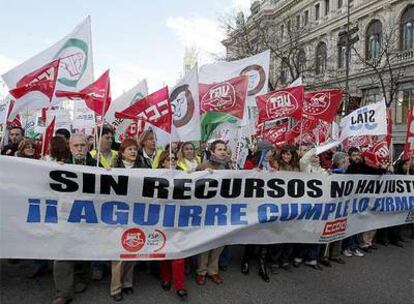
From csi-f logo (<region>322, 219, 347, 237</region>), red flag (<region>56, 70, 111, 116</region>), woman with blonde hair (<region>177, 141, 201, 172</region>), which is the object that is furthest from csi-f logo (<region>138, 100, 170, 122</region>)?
csi-f logo (<region>322, 219, 347, 237</region>)

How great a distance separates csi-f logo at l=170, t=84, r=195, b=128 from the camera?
5254 mm

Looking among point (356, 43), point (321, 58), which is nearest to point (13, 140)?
point (356, 43)

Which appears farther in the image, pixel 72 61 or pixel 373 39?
pixel 373 39

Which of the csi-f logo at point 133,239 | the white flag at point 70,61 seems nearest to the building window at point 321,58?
the white flag at point 70,61

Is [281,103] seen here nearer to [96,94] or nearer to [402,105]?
[96,94]

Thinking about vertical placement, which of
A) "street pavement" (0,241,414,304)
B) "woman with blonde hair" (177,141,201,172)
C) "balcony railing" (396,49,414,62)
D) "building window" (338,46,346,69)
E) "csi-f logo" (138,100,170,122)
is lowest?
"street pavement" (0,241,414,304)

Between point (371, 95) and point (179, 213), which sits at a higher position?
point (371, 95)

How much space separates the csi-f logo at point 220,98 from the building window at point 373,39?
102 ft

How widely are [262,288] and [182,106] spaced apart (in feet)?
7.71

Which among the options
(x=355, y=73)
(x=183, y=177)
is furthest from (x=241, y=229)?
(x=355, y=73)

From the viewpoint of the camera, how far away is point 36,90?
5297 millimetres

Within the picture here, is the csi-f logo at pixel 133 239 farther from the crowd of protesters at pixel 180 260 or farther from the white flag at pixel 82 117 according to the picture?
the white flag at pixel 82 117

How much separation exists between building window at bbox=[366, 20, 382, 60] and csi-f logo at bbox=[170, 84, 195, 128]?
32.4 meters

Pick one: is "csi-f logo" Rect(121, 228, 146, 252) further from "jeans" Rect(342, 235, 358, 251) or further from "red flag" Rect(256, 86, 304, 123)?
"red flag" Rect(256, 86, 304, 123)
